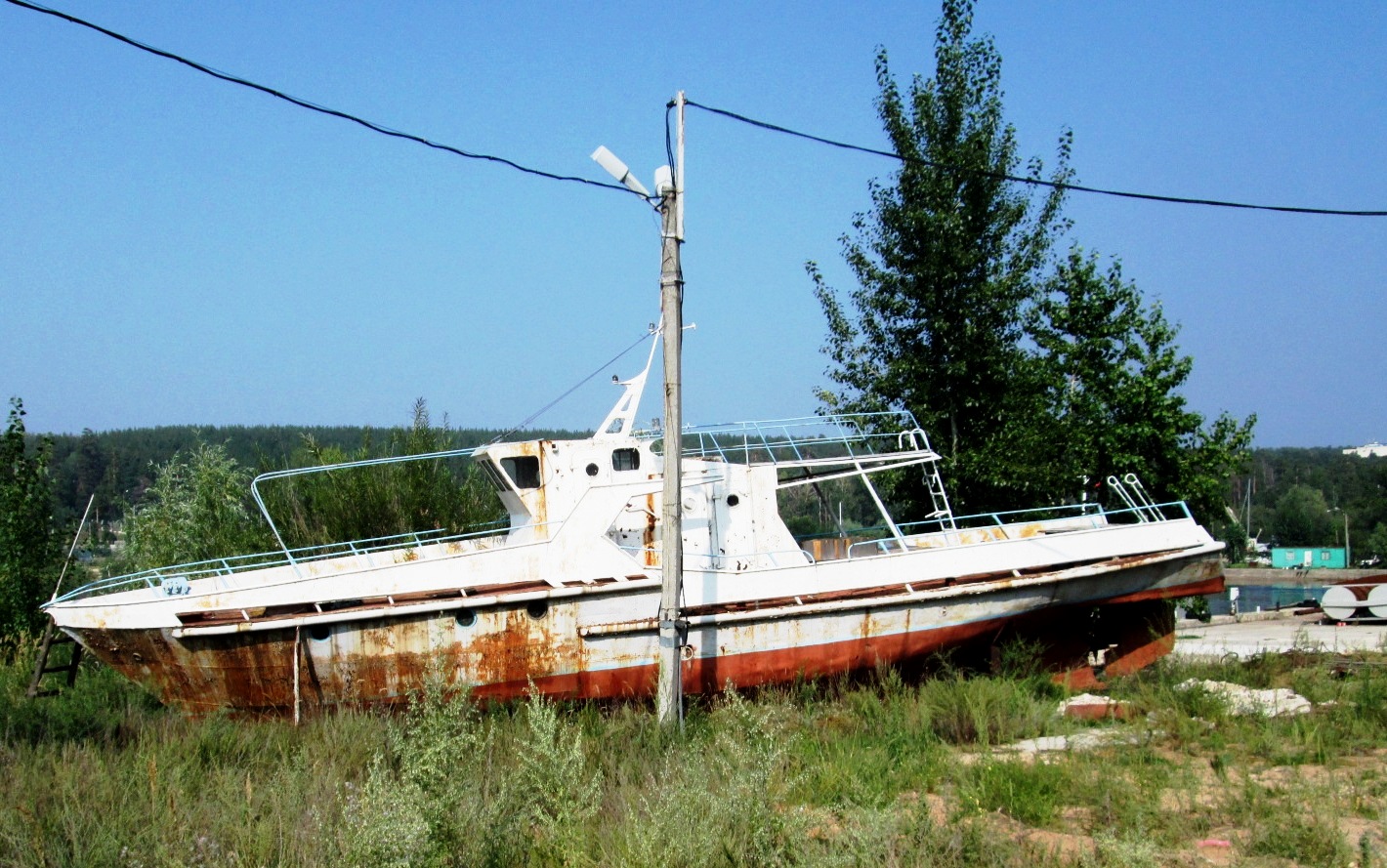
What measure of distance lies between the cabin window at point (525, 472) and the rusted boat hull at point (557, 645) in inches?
77.5

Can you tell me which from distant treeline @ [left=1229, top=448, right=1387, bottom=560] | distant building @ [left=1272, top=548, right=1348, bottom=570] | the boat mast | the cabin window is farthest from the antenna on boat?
distant building @ [left=1272, top=548, right=1348, bottom=570]

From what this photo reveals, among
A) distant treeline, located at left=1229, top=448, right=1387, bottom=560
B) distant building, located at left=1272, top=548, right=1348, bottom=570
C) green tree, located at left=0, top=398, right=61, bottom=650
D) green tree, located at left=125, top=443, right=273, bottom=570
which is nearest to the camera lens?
green tree, located at left=0, top=398, right=61, bottom=650

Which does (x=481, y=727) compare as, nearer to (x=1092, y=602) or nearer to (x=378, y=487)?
(x=1092, y=602)

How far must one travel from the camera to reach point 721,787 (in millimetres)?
6918

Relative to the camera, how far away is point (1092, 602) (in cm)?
1247

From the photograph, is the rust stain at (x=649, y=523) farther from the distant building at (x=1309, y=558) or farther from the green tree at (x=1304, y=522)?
the green tree at (x=1304, y=522)

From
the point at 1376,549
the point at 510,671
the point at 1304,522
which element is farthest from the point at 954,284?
the point at 1304,522

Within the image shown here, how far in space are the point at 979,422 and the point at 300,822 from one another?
1318cm

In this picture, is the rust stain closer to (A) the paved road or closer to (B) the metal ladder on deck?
(B) the metal ladder on deck

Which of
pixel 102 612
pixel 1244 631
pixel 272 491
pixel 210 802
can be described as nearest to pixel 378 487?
pixel 272 491

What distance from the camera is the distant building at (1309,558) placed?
72.5 m

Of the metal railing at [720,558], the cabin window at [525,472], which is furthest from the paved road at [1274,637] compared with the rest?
the cabin window at [525,472]

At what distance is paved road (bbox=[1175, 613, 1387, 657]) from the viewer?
1382 centimetres

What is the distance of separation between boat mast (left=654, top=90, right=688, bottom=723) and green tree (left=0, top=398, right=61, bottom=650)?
37.7 ft
